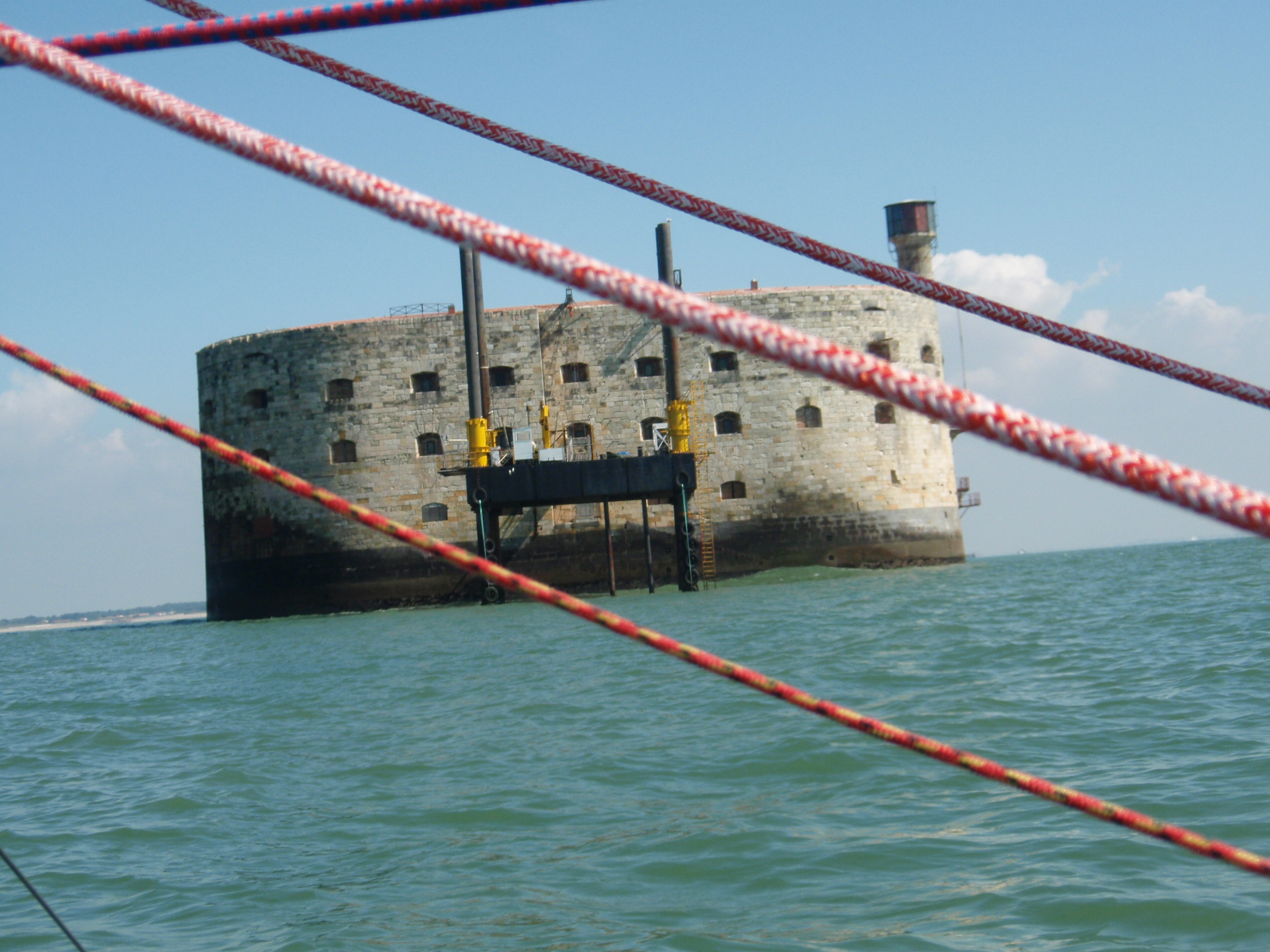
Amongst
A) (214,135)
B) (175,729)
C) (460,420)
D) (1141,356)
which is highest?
(460,420)

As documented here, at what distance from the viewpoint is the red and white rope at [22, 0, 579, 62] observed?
1.82m

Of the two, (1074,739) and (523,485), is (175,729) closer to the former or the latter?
(1074,739)

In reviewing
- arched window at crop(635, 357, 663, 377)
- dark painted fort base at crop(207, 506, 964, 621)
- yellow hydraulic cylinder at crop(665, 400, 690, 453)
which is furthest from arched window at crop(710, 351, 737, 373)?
dark painted fort base at crop(207, 506, 964, 621)

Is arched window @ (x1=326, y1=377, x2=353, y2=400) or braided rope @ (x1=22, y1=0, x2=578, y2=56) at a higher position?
arched window @ (x1=326, y1=377, x2=353, y2=400)

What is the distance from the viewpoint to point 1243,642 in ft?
37.6

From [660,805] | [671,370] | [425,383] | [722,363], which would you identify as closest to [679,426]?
[671,370]

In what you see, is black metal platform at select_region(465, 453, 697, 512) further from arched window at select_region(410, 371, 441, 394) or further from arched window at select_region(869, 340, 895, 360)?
arched window at select_region(869, 340, 895, 360)

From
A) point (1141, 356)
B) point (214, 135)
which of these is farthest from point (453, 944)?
point (214, 135)

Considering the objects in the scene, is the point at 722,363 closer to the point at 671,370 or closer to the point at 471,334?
the point at 671,370

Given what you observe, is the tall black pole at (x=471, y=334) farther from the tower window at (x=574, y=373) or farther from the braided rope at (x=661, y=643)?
the braided rope at (x=661, y=643)

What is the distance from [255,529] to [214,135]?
1237 inches

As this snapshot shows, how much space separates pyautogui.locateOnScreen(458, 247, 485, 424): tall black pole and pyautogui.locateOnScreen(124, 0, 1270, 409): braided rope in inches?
1045

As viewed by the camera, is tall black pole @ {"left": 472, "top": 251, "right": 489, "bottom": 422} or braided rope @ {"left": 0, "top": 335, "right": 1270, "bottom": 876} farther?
tall black pole @ {"left": 472, "top": 251, "right": 489, "bottom": 422}

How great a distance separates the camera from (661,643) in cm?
182
